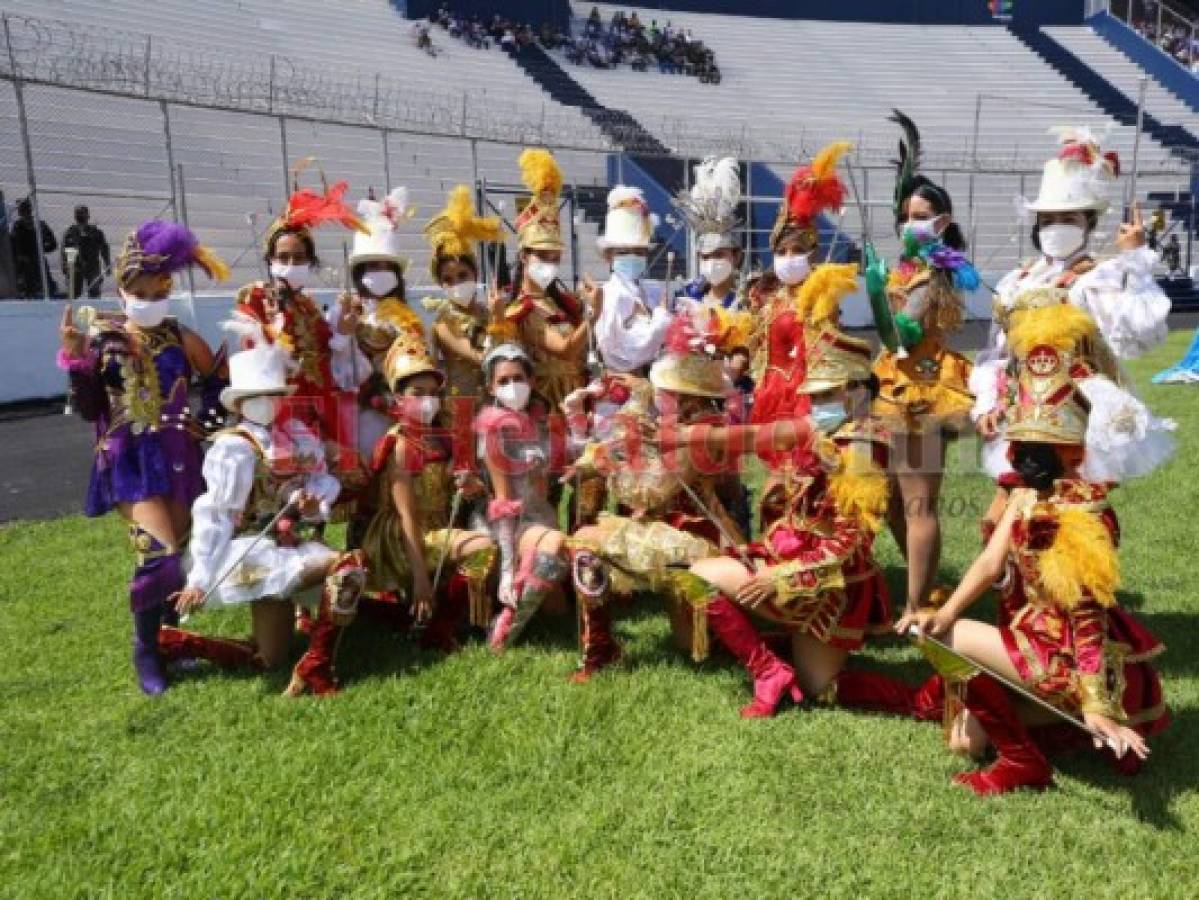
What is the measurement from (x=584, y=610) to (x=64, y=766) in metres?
2.10

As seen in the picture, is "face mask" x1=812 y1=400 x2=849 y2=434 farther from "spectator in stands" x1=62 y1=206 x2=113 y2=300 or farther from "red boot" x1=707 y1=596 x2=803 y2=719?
"spectator in stands" x1=62 y1=206 x2=113 y2=300

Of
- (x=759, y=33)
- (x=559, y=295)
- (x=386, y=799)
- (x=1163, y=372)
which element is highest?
(x=759, y=33)

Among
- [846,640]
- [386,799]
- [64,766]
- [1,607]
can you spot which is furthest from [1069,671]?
[1,607]

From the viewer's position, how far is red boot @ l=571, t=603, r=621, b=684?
4.43 m

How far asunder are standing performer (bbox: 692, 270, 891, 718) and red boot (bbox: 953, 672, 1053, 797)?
74 cm

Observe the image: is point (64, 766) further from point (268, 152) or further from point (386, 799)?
point (268, 152)

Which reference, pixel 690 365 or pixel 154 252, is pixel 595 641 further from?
pixel 154 252

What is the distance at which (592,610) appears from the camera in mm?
4418

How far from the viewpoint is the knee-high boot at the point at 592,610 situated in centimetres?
441

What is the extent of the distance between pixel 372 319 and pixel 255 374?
105cm

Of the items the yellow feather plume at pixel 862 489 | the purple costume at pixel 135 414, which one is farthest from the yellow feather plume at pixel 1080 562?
the purple costume at pixel 135 414

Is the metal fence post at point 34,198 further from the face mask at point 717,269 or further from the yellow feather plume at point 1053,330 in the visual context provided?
the yellow feather plume at point 1053,330

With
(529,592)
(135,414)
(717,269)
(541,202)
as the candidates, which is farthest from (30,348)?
(529,592)

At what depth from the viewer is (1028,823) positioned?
3.26 metres
